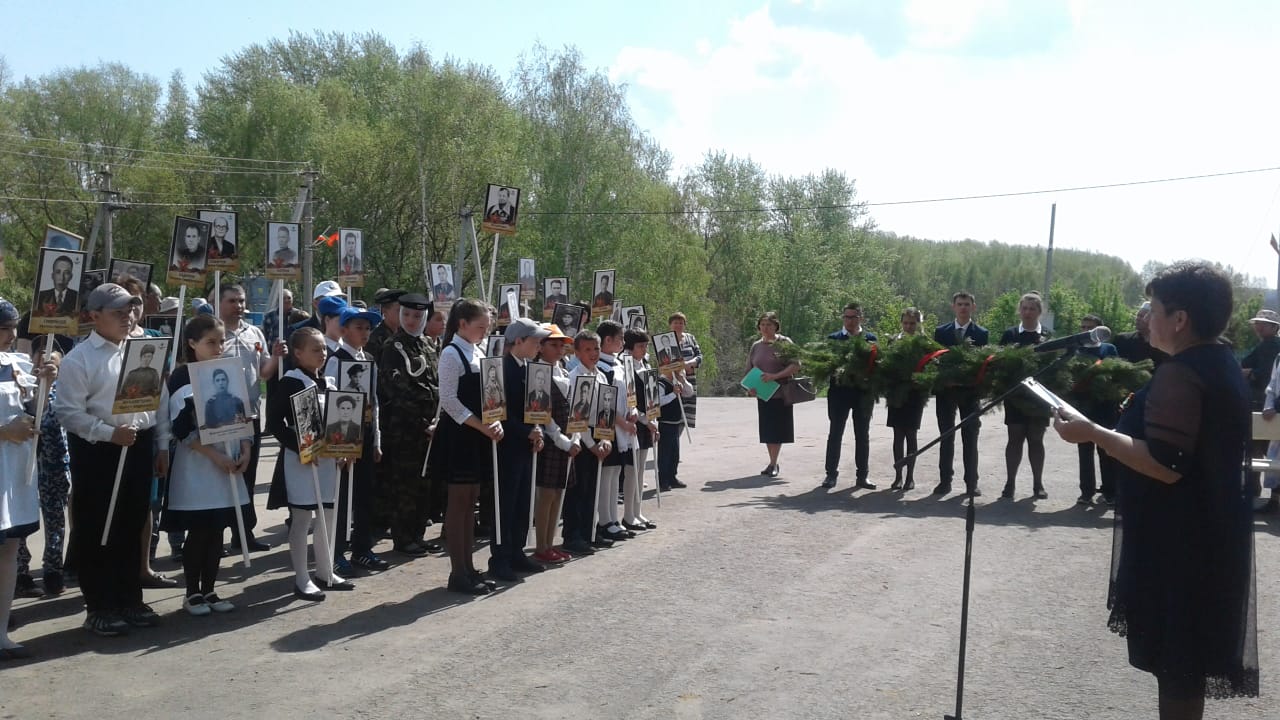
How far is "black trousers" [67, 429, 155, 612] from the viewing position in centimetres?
644

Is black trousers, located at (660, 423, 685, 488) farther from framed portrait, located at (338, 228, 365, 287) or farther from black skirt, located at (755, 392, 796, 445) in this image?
framed portrait, located at (338, 228, 365, 287)

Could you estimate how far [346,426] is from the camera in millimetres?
7367

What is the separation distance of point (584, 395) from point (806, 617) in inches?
109

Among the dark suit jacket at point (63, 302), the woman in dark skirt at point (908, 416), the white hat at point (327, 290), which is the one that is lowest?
the woman in dark skirt at point (908, 416)

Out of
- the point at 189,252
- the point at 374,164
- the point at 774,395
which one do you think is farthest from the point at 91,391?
the point at 374,164

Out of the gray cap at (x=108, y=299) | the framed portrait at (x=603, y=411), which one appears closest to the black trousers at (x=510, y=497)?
the framed portrait at (x=603, y=411)

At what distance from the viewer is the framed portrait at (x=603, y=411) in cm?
891

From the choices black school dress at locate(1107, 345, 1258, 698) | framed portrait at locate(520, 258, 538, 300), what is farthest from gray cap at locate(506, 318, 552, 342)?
framed portrait at locate(520, 258, 538, 300)

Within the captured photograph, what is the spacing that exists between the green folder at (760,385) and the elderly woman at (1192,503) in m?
9.25

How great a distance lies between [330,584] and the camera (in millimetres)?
7594

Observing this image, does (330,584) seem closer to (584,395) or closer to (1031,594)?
(584,395)

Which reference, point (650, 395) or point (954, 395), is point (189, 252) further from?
point (954, 395)

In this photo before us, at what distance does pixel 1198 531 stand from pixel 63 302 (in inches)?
247

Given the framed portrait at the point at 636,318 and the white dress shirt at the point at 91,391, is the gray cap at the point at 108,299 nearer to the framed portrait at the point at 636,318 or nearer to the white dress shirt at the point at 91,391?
the white dress shirt at the point at 91,391
